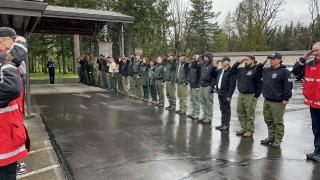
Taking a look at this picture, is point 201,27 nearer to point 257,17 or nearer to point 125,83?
point 257,17

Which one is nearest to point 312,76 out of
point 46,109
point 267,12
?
point 46,109

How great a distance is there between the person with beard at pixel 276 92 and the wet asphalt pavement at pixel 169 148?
1.28 feet

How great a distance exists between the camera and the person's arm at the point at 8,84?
10.2ft

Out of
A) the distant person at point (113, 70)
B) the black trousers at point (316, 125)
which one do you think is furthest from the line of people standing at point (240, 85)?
the distant person at point (113, 70)

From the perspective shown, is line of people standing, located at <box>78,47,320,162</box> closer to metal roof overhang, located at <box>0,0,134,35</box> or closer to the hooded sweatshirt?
the hooded sweatshirt

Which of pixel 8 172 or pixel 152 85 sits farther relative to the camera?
pixel 152 85

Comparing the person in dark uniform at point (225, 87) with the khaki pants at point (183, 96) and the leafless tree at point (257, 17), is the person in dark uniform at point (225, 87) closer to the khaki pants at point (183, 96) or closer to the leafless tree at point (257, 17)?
the khaki pants at point (183, 96)

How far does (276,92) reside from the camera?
705cm

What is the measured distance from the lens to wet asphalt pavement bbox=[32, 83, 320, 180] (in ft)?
18.1

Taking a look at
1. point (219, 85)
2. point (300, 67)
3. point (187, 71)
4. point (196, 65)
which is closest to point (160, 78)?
point (187, 71)

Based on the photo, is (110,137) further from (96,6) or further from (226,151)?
(96,6)

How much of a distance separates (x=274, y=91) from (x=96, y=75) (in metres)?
15.1

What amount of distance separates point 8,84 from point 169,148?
430cm

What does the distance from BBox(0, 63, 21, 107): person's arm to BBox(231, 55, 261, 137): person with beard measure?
5.60 metres
